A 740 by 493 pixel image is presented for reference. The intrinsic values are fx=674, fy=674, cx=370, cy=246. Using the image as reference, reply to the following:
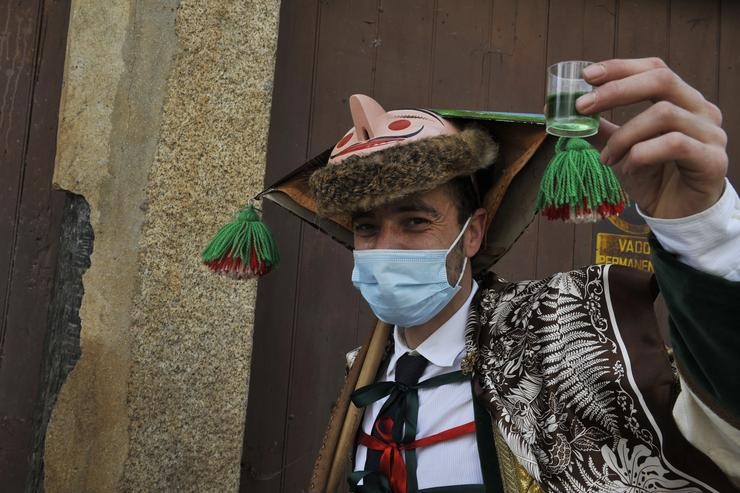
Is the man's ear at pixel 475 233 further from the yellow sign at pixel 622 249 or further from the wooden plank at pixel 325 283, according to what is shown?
the yellow sign at pixel 622 249

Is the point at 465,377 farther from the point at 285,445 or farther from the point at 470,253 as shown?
the point at 285,445

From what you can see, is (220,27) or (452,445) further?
(220,27)

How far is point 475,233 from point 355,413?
0.63 metres

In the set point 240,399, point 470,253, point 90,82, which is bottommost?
point 240,399

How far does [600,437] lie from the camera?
1319 mm

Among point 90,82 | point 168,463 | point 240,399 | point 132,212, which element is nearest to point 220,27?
point 90,82

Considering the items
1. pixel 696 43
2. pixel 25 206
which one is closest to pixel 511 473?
pixel 25 206

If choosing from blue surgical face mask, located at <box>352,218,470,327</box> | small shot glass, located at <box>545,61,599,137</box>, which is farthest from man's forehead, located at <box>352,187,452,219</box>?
small shot glass, located at <box>545,61,599,137</box>

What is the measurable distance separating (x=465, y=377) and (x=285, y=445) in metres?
1.29

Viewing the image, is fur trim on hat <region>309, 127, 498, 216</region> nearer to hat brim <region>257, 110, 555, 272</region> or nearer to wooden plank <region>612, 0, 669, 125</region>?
hat brim <region>257, 110, 555, 272</region>

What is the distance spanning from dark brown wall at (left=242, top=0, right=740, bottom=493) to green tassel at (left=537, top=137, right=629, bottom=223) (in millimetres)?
1612

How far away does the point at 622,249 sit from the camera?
3.03 metres

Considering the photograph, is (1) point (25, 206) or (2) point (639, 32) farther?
(2) point (639, 32)

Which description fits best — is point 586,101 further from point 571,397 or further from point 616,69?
point 571,397
